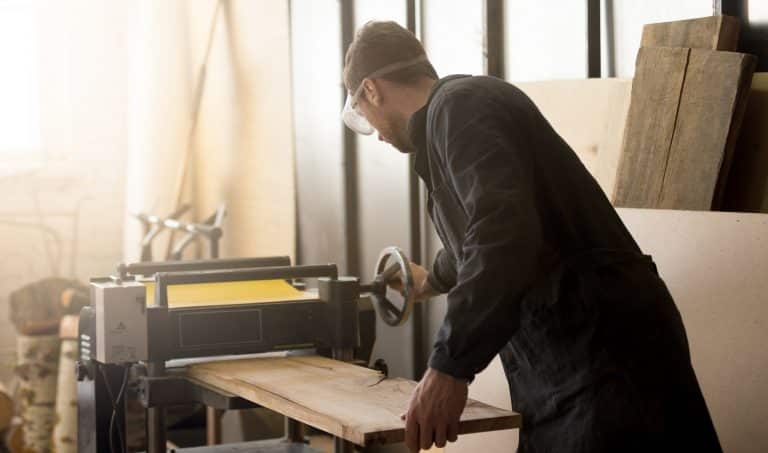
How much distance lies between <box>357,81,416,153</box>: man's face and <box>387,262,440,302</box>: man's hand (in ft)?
1.65

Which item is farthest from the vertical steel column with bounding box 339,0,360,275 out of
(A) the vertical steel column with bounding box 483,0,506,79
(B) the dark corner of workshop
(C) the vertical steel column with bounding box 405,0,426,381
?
(A) the vertical steel column with bounding box 483,0,506,79

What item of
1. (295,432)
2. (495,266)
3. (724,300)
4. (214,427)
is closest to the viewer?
(495,266)

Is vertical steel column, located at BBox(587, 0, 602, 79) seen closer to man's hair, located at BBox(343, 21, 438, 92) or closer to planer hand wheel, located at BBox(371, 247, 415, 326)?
planer hand wheel, located at BBox(371, 247, 415, 326)

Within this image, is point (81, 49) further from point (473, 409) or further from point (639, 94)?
point (473, 409)

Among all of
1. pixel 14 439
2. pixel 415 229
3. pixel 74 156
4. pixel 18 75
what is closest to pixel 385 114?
pixel 415 229

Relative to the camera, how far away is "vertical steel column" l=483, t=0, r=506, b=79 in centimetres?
364

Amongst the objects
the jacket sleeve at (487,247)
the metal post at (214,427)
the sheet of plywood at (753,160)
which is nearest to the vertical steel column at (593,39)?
the sheet of plywood at (753,160)

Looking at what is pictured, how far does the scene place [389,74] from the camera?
213 centimetres

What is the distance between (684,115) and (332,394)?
1.11 metres

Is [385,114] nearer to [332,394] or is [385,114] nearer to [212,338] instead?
[332,394]

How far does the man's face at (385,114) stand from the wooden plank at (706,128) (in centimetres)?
77

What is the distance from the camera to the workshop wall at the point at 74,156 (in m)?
5.57

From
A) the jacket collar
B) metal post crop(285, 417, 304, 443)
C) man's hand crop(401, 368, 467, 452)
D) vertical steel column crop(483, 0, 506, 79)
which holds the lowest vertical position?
metal post crop(285, 417, 304, 443)

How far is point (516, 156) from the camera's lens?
72.2 inches
